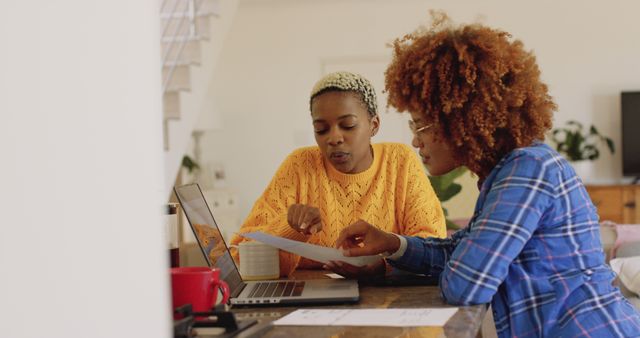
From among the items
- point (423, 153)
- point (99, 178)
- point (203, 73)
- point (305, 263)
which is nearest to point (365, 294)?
point (423, 153)

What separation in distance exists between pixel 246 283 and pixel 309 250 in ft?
0.53

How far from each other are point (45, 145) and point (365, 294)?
3.83ft

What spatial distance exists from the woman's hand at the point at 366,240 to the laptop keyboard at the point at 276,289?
0.42ft

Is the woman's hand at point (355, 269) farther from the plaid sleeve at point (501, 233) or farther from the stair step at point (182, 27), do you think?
the stair step at point (182, 27)

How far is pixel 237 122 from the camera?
25.1 ft

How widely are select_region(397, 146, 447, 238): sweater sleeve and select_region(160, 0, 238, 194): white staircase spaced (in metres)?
2.73

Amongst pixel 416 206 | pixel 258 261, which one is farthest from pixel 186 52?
pixel 258 261

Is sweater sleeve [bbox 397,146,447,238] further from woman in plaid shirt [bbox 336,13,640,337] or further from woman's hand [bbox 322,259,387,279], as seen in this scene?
woman in plaid shirt [bbox 336,13,640,337]

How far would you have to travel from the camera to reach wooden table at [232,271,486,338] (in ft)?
3.79

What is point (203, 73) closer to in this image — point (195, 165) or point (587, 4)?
point (195, 165)

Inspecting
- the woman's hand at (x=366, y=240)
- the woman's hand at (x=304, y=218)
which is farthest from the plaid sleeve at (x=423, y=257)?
the woman's hand at (x=304, y=218)

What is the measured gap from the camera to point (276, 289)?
5.37ft

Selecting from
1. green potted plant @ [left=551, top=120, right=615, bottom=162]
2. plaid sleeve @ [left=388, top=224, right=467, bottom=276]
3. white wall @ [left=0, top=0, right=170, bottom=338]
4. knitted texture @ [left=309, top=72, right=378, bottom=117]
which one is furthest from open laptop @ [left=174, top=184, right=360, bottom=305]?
green potted plant @ [left=551, top=120, right=615, bottom=162]

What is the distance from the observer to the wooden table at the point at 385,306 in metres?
1.15
